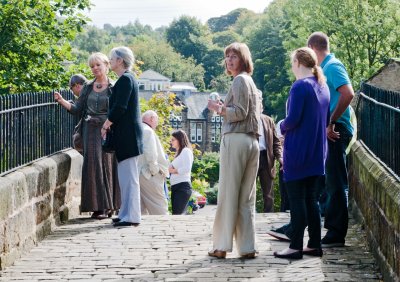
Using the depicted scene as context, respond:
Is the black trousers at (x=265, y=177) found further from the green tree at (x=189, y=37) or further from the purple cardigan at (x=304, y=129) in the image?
the green tree at (x=189, y=37)

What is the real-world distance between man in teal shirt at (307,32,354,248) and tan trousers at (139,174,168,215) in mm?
3484

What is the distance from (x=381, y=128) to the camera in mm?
8734

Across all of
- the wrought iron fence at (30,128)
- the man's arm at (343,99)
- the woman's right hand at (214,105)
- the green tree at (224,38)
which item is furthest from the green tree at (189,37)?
the woman's right hand at (214,105)

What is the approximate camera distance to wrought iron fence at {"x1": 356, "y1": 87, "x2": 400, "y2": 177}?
7.65 m

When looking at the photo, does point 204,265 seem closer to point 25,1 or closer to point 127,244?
point 127,244

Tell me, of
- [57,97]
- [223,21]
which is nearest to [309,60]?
[57,97]

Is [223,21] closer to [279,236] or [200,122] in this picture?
[200,122]

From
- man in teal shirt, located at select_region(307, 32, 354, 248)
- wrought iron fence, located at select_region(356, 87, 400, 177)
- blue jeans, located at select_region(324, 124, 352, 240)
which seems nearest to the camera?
wrought iron fence, located at select_region(356, 87, 400, 177)

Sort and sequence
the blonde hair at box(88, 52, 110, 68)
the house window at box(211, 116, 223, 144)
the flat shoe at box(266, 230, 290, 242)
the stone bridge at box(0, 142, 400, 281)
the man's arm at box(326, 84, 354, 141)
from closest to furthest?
the stone bridge at box(0, 142, 400, 281) < the man's arm at box(326, 84, 354, 141) < the flat shoe at box(266, 230, 290, 242) < the blonde hair at box(88, 52, 110, 68) < the house window at box(211, 116, 223, 144)

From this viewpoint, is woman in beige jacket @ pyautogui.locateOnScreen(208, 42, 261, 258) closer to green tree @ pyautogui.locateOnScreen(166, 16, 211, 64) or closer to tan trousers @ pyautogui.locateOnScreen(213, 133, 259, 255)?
tan trousers @ pyautogui.locateOnScreen(213, 133, 259, 255)

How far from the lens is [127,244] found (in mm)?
8859

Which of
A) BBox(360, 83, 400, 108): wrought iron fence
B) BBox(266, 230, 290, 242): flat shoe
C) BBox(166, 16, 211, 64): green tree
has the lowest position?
BBox(266, 230, 290, 242): flat shoe

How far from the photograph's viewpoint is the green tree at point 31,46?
2239 cm

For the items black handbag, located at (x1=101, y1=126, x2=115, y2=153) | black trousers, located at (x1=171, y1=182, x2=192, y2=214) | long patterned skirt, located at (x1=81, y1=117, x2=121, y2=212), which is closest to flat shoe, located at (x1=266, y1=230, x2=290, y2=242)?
black handbag, located at (x1=101, y1=126, x2=115, y2=153)
